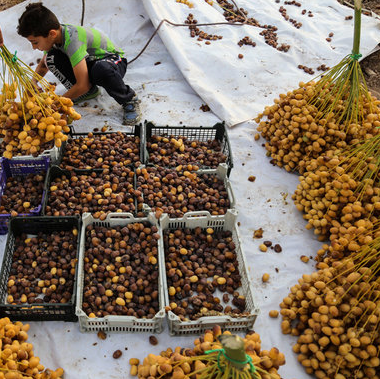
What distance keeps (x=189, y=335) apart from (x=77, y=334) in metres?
0.68

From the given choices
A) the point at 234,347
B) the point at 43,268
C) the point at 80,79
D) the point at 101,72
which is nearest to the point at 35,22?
the point at 80,79

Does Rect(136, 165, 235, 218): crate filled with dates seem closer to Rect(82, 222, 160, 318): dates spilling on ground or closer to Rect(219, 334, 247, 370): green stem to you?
Rect(82, 222, 160, 318): dates spilling on ground

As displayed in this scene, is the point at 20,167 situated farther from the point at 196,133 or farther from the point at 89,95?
the point at 196,133

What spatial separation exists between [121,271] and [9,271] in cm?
72

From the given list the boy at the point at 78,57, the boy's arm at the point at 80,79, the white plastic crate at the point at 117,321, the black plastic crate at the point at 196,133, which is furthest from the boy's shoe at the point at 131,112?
the white plastic crate at the point at 117,321

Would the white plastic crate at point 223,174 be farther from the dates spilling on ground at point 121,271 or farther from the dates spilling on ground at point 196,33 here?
the dates spilling on ground at point 196,33

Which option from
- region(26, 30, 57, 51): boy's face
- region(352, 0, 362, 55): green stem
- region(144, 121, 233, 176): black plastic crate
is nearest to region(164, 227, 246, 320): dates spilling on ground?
region(144, 121, 233, 176): black plastic crate

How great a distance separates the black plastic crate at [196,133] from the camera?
10.9 feet

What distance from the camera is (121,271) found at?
8.09 feet

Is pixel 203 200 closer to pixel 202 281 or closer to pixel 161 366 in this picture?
pixel 202 281

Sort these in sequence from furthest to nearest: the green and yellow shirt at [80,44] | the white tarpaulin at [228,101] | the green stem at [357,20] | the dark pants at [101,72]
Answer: the dark pants at [101,72] < the green and yellow shirt at [80,44] < the green stem at [357,20] < the white tarpaulin at [228,101]

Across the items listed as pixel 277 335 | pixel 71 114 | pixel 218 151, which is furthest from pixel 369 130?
pixel 71 114

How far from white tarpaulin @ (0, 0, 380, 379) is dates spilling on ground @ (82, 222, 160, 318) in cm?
18

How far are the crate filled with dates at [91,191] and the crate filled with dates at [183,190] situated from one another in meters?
0.10
